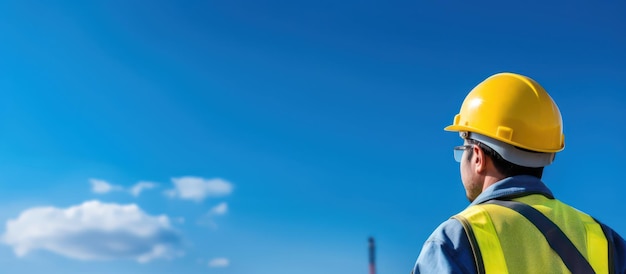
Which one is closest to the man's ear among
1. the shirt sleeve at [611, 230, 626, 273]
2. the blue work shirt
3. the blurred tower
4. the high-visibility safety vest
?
the high-visibility safety vest

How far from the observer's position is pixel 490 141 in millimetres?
4879

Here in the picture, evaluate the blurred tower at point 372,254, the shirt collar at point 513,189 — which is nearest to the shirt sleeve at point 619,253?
the shirt collar at point 513,189

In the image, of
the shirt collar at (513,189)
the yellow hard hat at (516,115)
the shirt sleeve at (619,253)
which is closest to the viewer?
the shirt collar at (513,189)

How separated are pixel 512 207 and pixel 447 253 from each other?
67cm

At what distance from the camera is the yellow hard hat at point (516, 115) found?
4891 mm

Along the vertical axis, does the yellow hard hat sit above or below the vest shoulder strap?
above

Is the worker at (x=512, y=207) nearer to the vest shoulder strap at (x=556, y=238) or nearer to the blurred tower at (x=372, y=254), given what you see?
the vest shoulder strap at (x=556, y=238)

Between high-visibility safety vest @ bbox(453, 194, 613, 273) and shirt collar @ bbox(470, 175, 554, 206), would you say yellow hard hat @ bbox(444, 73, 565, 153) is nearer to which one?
shirt collar @ bbox(470, 175, 554, 206)

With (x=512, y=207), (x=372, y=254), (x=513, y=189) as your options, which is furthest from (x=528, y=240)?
(x=372, y=254)

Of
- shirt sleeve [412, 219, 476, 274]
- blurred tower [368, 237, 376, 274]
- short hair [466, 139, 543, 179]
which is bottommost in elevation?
shirt sleeve [412, 219, 476, 274]

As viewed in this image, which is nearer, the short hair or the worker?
the worker

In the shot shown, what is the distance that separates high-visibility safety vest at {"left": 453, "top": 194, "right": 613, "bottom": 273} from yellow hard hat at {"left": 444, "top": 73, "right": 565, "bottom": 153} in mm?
529

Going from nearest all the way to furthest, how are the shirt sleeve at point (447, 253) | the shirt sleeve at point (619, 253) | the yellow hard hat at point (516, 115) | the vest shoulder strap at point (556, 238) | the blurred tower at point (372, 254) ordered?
the shirt sleeve at point (447, 253) < the vest shoulder strap at point (556, 238) < the shirt sleeve at point (619, 253) < the yellow hard hat at point (516, 115) < the blurred tower at point (372, 254)

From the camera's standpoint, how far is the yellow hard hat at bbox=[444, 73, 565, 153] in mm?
4891
